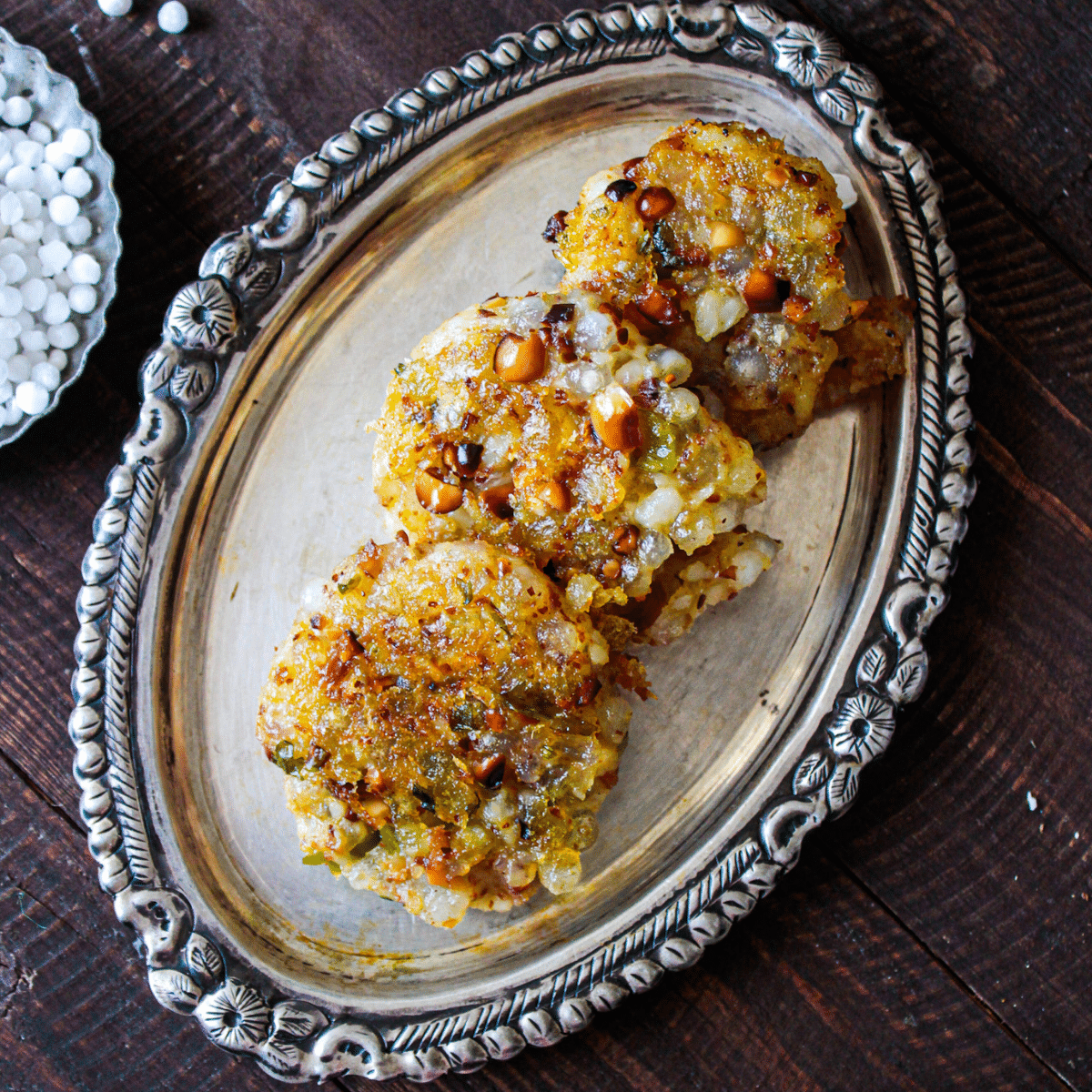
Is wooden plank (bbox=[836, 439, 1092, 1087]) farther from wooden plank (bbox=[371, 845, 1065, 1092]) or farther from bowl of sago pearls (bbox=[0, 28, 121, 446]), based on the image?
bowl of sago pearls (bbox=[0, 28, 121, 446])

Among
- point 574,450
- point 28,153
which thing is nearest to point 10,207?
point 28,153

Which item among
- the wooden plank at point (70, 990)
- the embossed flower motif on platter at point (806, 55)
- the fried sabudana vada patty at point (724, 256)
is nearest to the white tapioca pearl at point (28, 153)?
the fried sabudana vada patty at point (724, 256)

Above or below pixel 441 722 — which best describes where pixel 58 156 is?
below

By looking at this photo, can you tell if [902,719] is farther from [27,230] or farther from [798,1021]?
[27,230]

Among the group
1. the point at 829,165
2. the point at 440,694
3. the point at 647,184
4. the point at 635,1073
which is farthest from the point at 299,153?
the point at 635,1073

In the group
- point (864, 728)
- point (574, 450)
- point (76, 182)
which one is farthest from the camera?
point (76, 182)

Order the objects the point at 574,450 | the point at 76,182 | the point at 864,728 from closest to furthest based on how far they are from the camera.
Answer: the point at 574,450
the point at 864,728
the point at 76,182
